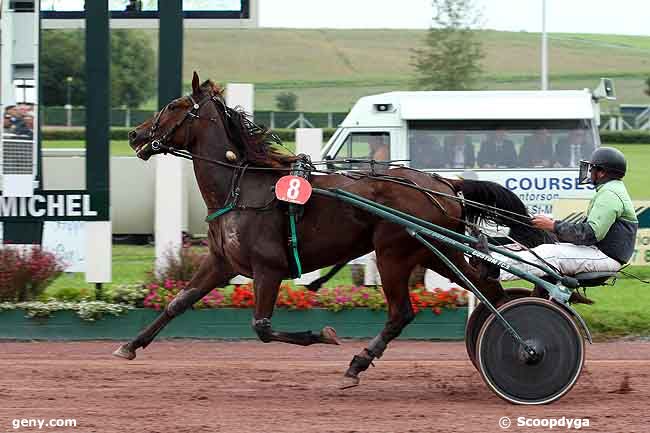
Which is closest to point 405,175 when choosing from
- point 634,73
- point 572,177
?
point 572,177

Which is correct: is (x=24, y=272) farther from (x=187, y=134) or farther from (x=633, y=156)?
(x=633, y=156)

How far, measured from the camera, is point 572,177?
15539 millimetres

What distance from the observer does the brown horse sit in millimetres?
6996

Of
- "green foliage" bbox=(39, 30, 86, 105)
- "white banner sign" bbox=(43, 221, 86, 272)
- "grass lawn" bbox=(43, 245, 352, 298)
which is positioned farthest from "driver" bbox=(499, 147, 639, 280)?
"green foliage" bbox=(39, 30, 86, 105)

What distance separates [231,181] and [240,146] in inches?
11.9

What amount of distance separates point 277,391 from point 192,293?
92 cm

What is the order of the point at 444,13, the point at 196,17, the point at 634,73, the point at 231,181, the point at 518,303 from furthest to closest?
1. the point at 634,73
2. the point at 444,13
3. the point at 196,17
4. the point at 231,181
5. the point at 518,303

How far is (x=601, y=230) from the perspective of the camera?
260 inches

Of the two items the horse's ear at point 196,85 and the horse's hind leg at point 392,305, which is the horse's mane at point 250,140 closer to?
the horse's ear at point 196,85

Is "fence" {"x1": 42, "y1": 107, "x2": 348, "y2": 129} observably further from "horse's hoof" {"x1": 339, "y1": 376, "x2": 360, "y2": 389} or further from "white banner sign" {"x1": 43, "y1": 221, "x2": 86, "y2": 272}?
"horse's hoof" {"x1": 339, "y1": 376, "x2": 360, "y2": 389}

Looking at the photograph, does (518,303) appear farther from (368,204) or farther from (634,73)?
(634,73)

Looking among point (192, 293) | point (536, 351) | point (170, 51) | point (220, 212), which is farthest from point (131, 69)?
point (536, 351)

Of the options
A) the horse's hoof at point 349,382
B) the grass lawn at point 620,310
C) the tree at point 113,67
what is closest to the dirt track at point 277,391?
the horse's hoof at point 349,382

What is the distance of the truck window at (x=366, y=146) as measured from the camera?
15.5m
